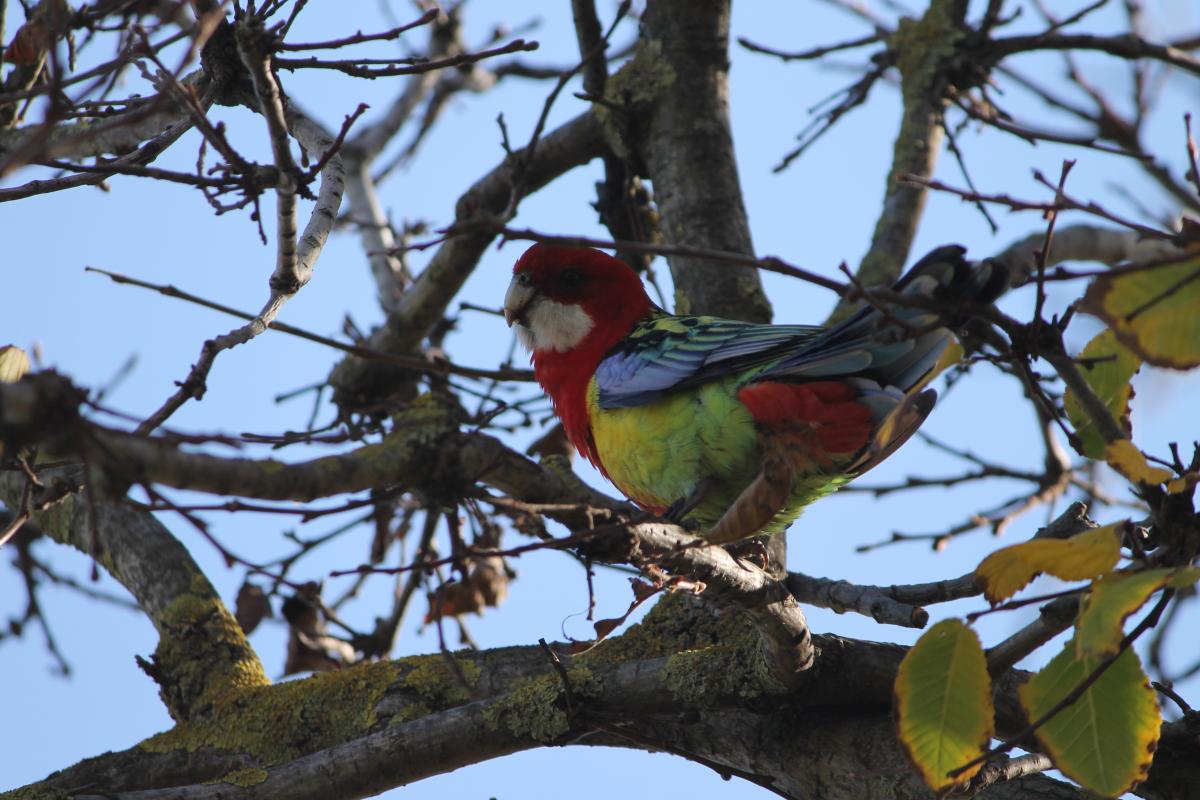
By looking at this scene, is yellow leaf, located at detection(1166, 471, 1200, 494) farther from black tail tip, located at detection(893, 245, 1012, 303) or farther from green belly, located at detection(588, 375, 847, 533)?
green belly, located at detection(588, 375, 847, 533)

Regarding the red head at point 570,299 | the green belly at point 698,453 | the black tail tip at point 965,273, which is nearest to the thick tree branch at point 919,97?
the red head at point 570,299

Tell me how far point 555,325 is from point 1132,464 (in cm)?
297

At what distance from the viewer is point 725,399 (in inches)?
155

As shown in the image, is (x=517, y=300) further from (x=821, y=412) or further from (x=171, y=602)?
(x=171, y=602)

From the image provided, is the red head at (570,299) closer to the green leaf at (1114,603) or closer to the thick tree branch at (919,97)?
the thick tree branch at (919,97)

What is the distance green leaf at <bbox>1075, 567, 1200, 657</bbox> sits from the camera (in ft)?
6.48

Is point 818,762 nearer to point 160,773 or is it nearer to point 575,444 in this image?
point 575,444

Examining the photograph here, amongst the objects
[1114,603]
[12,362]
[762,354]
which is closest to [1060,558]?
[1114,603]

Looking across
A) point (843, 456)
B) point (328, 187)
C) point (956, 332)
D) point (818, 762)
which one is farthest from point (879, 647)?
point (328, 187)

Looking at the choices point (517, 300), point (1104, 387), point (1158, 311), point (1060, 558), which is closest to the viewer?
point (1158, 311)

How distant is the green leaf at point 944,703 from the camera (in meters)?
2.32

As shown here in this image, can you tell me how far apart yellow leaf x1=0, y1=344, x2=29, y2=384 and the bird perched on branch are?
73.4 inches

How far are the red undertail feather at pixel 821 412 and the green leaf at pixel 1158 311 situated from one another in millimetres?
1725

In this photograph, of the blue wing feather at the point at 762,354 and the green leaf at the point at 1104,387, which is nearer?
the green leaf at the point at 1104,387
